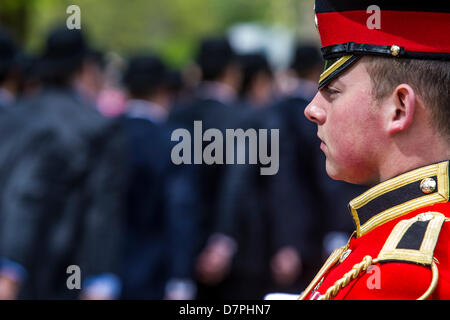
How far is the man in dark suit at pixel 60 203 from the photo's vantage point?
5289 mm

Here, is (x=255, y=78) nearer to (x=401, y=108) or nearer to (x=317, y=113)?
(x=317, y=113)

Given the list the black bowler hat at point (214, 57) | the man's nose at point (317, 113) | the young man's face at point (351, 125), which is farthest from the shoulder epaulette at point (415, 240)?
the black bowler hat at point (214, 57)

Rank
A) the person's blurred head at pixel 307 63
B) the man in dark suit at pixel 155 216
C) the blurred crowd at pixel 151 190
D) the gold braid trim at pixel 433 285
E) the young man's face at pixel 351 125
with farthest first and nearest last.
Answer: the person's blurred head at pixel 307 63 < the man in dark suit at pixel 155 216 < the blurred crowd at pixel 151 190 < the young man's face at pixel 351 125 < the gold braid trim at pixel 433 285

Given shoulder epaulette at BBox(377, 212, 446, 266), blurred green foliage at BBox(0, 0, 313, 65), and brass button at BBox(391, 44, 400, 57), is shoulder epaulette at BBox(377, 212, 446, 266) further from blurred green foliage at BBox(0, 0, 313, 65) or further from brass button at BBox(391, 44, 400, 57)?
blurred green foliage at BBox(0, 0, 313, 65)

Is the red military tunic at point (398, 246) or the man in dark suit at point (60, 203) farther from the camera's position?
the man in dark suit at point (60, 203)

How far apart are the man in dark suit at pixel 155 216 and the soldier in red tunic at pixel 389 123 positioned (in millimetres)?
4164

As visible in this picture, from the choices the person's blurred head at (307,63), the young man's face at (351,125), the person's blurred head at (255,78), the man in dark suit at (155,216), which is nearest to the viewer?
the young man's face at (351,125)

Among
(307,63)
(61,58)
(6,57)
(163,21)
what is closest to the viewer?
(61,58)

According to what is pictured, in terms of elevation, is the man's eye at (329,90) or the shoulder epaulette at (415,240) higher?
the man's eye at (329,90)

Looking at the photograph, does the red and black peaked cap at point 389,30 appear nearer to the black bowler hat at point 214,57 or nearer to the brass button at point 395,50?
the brass button at point 395,50

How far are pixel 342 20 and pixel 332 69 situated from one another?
0.46 ft

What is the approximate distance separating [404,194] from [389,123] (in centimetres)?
20

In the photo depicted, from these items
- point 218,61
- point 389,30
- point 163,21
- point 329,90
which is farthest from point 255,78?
point 163,21

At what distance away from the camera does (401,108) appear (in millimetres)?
2207
